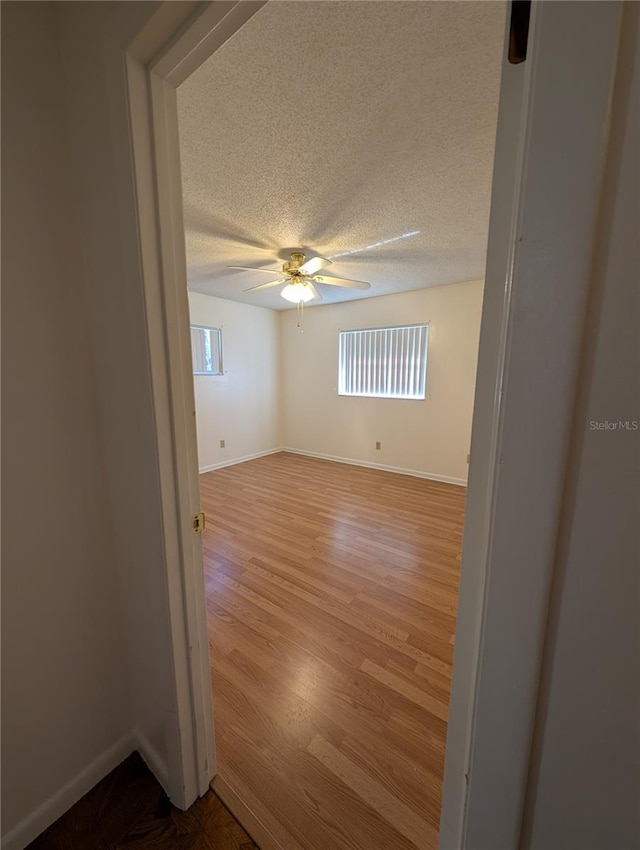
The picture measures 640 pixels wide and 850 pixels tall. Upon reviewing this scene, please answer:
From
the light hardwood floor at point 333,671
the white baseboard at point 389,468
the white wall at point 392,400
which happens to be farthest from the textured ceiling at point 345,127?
the white baseboard at point 389,468

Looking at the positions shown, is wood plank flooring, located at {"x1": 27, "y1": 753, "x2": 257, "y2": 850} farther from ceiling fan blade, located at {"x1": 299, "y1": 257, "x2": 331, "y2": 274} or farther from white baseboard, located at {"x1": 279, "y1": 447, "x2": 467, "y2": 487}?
white baseboard, located at {"x1": 279, "y1": 447, "x2": 467, "y2": 487}

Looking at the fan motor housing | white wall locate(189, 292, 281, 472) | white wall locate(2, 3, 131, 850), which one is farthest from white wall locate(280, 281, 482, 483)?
white wall locate(2, 3, 131, 850)

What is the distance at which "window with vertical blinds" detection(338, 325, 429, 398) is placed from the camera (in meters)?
4.07

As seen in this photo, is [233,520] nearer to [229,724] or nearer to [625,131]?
[229,724]

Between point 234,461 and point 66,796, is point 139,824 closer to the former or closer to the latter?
point 66,796

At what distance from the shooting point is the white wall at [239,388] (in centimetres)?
420

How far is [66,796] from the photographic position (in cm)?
100

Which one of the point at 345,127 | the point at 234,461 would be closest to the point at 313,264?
the point at 345,127

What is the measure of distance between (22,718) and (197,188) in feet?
7.74

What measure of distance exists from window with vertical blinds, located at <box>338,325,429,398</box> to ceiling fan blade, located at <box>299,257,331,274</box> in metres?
1.90

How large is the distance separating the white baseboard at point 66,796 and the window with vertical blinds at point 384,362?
3.90 metres

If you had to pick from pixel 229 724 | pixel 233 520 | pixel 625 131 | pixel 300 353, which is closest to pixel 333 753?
pixel 229 724

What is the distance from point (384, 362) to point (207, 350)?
241cm

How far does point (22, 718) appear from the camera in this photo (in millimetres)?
891
